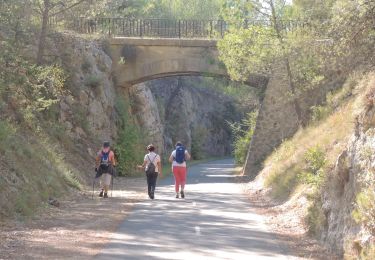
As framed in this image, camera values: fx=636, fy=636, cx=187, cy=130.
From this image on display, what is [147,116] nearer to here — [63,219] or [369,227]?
[63,219]

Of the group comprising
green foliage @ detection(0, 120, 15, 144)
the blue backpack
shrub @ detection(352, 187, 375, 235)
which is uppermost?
green foliage @ detection(0, 120, 15, 144)

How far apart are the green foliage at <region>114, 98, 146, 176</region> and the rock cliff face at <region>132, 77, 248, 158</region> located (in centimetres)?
431

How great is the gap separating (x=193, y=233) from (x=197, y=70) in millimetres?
21903

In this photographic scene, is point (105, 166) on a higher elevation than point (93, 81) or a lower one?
lower

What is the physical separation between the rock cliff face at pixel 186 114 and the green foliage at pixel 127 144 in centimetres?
431

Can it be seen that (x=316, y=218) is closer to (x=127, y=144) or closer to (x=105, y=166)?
(x=105, y=166)

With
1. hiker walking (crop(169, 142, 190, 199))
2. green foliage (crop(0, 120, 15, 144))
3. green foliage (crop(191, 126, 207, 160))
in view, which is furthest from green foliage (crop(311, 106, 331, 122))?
green foliage (crop(191, 126, 207, 160))

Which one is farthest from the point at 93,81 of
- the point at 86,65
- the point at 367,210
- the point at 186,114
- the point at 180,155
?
the point at 186,114

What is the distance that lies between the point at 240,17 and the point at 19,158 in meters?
12.8

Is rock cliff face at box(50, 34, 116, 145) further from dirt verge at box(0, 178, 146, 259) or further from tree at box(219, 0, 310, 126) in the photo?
dirt verge at box(0, 178, 146, 259)

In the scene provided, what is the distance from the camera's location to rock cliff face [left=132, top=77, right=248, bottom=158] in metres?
40.9

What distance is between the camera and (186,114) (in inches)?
2499

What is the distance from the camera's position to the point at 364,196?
8.77m

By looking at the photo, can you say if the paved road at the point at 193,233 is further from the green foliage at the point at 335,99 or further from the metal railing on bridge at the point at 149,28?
the metal railing on bridge at the point at 149,28
